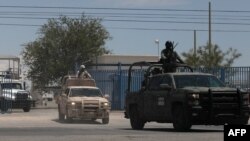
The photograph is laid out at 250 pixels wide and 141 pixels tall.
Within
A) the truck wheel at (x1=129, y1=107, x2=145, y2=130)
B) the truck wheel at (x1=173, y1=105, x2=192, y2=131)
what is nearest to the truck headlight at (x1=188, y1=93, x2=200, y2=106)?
the truck wheel at (x1=173, y1=105, x2=192, y2=131)

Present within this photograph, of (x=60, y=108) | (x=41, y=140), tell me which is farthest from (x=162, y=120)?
(x=60, y=108)

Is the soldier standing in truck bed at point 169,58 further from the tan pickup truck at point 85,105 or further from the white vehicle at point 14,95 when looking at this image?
the white vehicle at point 14,95

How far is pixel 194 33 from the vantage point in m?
67.0

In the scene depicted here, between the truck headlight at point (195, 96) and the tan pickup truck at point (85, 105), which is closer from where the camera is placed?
the truck headlight at point (195, 96)

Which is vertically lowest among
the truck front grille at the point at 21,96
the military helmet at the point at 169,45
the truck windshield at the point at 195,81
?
the truck front grille at the point at 21,96

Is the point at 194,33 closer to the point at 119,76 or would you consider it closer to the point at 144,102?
the point at 119,76

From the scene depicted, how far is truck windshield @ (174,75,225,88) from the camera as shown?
17219 millimetres

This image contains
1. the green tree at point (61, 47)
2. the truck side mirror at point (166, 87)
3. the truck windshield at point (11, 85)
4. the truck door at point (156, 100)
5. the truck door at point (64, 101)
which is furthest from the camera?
the green tree at point (61, 47)

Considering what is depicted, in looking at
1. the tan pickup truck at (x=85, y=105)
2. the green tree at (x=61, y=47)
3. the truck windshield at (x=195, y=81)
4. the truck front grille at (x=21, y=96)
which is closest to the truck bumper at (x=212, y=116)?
the truck windshield at (x=195, y=81)

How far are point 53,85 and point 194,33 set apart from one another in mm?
17036

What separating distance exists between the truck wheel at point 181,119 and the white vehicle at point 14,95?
2271 centimetres

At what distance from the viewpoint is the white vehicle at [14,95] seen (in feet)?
128

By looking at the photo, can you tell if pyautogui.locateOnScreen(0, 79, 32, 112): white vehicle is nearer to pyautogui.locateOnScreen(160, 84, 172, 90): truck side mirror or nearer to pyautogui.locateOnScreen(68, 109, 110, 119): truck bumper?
pyautogui.locateOnScreen(68, 109, 110, 119): truck bumper

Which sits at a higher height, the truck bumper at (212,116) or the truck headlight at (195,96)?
the truck headlight at (195,96)
